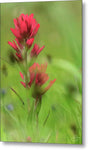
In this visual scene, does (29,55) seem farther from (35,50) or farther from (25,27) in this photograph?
(25,27)

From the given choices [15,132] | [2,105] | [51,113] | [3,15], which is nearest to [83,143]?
[51,113]

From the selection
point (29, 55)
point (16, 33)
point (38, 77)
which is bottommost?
point (38, 77)

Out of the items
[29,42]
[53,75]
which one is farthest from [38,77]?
[29,42]

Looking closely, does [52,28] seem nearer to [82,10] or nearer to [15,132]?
[82,10]

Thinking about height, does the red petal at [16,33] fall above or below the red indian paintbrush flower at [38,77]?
above

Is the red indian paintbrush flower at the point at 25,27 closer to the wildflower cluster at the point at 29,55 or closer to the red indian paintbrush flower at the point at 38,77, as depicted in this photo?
the wildflower cluster at the point at 29,55

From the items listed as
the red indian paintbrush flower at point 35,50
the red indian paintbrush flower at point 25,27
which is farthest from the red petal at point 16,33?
the red indian paintbrush flower at point 35,50
